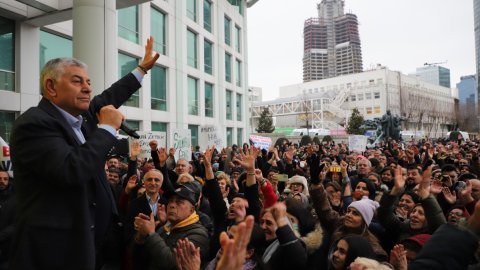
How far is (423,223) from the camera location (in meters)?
4.05

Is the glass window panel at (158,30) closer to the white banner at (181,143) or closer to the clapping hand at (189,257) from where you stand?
the white banner at (181,143)

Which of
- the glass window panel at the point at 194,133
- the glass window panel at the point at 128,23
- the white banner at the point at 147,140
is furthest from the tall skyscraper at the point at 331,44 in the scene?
the white banner at the point at 147,140

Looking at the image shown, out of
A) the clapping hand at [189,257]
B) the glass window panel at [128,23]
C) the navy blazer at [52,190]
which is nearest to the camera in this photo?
the navy blazer at [52,190]

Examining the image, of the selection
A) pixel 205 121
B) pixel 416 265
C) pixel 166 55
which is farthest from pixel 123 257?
pixel 205 121

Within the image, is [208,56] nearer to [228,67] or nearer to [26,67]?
[228,67]

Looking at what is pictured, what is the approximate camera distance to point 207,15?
90.6ft

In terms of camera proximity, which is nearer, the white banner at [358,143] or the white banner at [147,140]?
the white banner at [147,140]

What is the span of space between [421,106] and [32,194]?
7119 centimetres

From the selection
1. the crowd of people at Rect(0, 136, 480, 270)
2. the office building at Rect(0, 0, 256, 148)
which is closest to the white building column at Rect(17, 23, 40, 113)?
the office building at Rect(0, 0, 256, 148)

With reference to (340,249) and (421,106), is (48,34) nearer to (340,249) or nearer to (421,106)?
(340,249)

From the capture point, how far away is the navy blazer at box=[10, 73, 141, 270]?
5.86ft

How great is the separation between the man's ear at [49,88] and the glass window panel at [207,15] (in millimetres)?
26155

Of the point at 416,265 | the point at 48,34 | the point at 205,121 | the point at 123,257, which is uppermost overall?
the point at 48,34

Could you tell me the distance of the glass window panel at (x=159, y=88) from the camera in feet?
69.2
